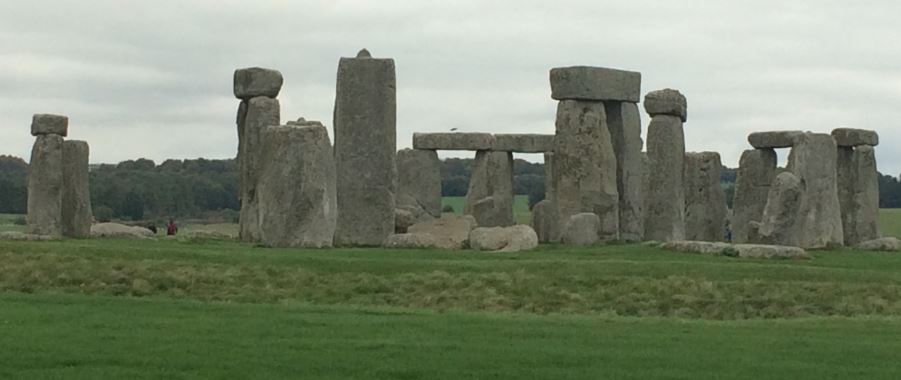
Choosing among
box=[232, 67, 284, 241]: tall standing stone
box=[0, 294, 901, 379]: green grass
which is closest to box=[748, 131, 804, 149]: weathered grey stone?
box=[232, 67, 284, 241]: tall standing stone

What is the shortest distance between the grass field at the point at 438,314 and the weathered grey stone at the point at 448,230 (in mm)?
2424

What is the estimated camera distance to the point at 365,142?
3350cm

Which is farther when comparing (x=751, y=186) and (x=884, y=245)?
(x=751, y=186)

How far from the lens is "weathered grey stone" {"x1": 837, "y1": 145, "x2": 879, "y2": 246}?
40.5 meters

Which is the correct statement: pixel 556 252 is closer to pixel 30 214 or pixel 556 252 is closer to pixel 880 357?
pixel 30 214

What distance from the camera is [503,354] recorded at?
1633 centimetres

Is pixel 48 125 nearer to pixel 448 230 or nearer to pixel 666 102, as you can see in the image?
pixel 448 230

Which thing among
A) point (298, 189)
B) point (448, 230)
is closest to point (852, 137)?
point (448, 230)

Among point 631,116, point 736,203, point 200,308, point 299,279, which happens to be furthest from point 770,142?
point 200,308

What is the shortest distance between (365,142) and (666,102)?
7.60 meters

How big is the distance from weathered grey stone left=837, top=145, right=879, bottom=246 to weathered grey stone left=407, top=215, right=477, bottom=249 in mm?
8853

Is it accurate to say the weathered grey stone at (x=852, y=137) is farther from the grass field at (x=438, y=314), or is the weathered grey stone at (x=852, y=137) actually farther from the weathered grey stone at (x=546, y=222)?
the grass field at (x=438, y=314)

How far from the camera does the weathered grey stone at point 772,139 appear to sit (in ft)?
136

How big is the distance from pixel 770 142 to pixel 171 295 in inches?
876
